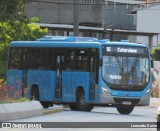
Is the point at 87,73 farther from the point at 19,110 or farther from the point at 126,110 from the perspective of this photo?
the point at 19,110

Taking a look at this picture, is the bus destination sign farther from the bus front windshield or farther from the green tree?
the green tree

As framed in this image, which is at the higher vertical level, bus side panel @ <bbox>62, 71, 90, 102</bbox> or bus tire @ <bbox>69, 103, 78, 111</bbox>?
bus side panel @ <bbox>62, 71, 90, 102</bbox>

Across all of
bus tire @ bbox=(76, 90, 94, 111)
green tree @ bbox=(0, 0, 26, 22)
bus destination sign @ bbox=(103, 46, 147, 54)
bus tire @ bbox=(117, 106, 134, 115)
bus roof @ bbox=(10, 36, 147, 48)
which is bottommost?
bus tire @ bbox=(117, 106, 134, 115)

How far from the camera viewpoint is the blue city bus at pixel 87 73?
2853 centimetres

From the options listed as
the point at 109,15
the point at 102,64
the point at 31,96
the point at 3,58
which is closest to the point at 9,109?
the point at 102,64

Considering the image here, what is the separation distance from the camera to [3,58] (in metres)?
44.2

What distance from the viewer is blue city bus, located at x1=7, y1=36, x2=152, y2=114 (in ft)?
93.6

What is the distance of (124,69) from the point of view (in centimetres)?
2872

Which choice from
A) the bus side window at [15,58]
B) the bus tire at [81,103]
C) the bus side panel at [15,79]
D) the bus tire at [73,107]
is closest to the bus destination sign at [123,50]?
the bus tire at [81,103]

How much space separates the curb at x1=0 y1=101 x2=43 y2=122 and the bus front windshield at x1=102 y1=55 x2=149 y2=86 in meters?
4.82

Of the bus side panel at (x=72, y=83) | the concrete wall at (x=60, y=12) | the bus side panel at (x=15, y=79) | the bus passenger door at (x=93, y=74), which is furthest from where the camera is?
the concrete wall at (x=60, y=12)

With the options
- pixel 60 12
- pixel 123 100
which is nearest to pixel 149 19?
pixel 60 12

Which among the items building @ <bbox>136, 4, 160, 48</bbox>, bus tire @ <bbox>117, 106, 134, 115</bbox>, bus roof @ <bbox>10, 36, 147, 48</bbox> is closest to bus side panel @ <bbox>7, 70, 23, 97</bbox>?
bus roof @ <bbox>10, 36, 147, 48</bbox>

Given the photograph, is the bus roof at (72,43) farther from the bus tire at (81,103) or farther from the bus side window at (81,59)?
the bus tire at (81,103)
